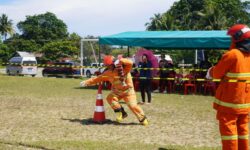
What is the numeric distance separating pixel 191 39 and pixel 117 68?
30.5 ft

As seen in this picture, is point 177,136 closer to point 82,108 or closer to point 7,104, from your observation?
point 82,108

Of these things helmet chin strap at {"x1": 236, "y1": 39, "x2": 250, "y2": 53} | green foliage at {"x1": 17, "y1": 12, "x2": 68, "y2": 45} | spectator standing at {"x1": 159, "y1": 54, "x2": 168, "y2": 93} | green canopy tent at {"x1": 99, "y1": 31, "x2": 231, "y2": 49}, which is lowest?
spectator standing at {"x1": 159, "y1": 54, "x2": 168, "y2": 93}

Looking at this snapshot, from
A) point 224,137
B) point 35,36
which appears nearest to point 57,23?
point 35,36

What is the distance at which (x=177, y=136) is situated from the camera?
8.52 meters

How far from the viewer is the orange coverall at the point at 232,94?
17.9ft

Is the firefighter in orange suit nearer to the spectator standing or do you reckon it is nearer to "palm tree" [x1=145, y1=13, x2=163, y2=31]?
the spectator standing

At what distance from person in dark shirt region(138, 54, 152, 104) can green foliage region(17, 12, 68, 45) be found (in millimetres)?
82979

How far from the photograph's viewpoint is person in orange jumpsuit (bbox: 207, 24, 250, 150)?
547cm

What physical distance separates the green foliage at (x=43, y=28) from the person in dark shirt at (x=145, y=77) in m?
83.0

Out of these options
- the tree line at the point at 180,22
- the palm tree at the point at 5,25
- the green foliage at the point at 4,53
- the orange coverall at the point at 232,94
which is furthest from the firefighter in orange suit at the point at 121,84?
the palm tree at the point at 5,25

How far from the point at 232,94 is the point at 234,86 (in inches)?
4.3

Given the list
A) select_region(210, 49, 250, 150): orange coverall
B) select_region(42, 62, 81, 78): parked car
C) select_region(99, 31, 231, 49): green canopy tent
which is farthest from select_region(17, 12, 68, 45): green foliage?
select_region(210, 49, 250, 150): orange coverall

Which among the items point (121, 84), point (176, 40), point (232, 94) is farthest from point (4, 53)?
point (232, 94)

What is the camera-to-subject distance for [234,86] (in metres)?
5.54
